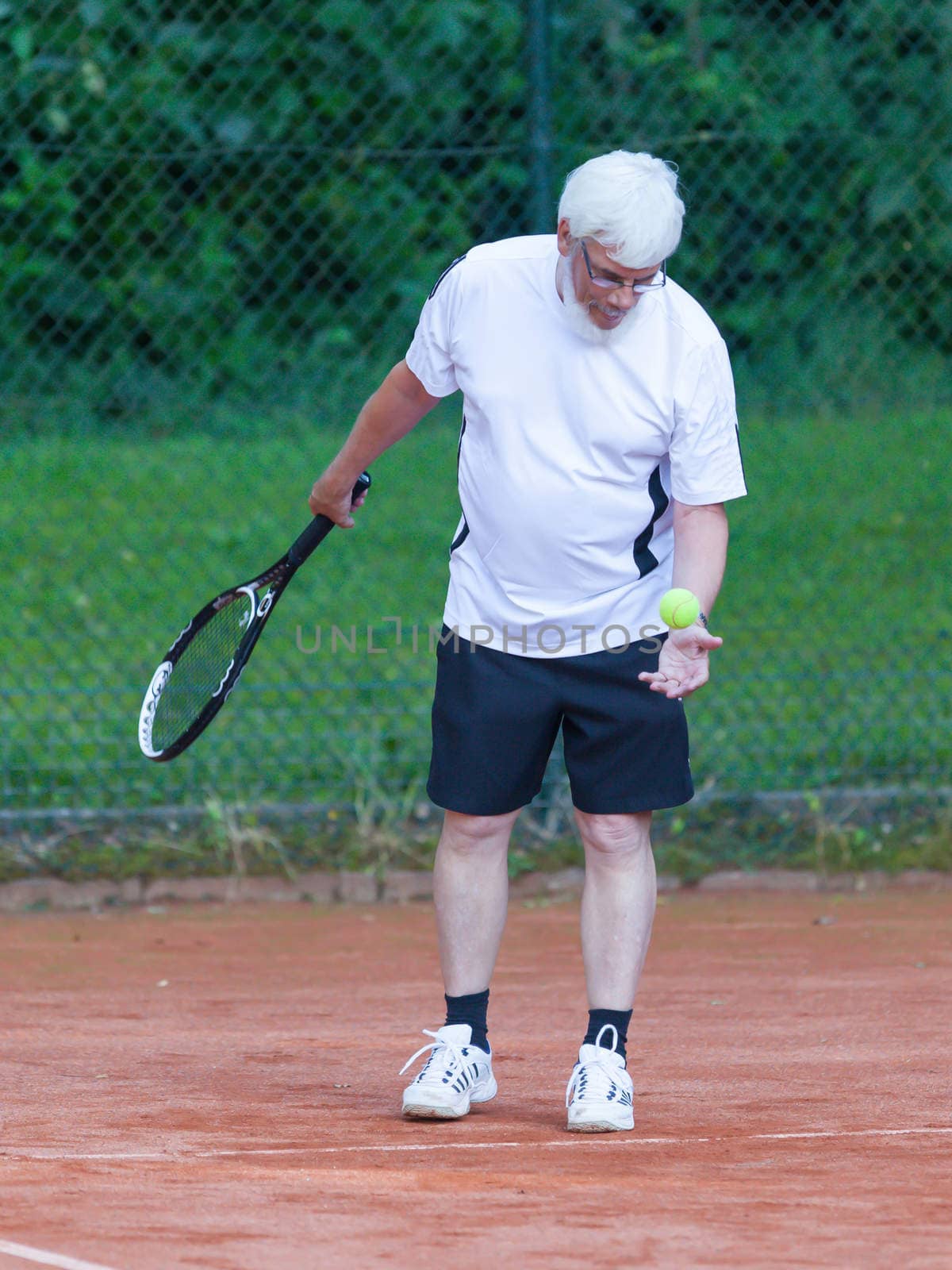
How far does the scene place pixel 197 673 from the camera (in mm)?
4367

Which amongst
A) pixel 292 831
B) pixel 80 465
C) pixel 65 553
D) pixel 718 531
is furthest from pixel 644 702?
pixel 65 553

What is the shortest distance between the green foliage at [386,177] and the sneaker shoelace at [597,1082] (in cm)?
332

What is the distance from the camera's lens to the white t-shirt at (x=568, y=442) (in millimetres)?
3422

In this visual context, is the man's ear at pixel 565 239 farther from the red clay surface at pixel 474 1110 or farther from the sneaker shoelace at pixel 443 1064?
the red clay surface at pixel 474 1110

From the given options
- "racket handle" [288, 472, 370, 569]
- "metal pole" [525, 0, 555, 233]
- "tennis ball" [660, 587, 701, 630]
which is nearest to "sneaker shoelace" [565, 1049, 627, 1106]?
"tennis ball" [660, 587, 701, 630]

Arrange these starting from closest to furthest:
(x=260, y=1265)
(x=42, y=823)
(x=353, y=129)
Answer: (x=260, y=1265)
(x=42, y=823)
(x=353, y=129)

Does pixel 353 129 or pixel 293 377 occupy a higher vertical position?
pixel 353 129

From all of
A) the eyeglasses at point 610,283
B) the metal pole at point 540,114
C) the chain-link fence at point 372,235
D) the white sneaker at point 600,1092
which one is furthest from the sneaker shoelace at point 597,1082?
the metal pole at point 540,114

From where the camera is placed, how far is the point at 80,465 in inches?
310

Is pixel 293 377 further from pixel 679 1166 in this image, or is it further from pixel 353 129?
pixel 679 1166

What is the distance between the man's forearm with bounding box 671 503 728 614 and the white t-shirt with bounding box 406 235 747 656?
0.04 m

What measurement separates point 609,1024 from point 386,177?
3.81 m

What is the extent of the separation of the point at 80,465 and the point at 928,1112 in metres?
5.18

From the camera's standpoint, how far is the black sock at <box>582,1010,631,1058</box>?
3.56m
